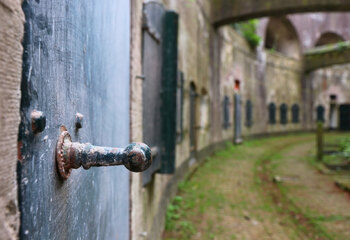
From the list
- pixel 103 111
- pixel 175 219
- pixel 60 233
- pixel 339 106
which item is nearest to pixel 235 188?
pixel 175 219

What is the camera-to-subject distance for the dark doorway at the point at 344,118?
21.8 m

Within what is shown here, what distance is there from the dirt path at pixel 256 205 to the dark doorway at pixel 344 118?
15407 mm

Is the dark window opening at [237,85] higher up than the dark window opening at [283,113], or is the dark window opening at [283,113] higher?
the dark window opening at [237,85]

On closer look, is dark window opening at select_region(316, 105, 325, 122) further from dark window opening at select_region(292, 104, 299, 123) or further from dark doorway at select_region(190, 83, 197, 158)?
dark doorway at select_region(190, 83, 197, 158)

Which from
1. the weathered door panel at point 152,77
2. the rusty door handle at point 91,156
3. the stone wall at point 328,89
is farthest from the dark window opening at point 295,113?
the rusty door handle at point 91,156

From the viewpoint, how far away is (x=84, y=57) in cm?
125

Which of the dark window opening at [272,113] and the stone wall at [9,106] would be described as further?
the dark window opening at [272,113]

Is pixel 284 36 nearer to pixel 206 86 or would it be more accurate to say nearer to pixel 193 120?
pixel 206 86

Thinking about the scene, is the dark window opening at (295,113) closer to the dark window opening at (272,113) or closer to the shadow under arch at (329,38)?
the dark window opening at (272,113)

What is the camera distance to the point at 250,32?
15211mm

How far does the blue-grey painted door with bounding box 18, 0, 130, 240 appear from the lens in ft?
2.61

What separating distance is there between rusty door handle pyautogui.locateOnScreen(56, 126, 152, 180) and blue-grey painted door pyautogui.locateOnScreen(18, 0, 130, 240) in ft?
0.10

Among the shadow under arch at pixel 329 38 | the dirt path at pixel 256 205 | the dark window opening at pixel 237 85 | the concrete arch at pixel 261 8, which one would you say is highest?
the shadow under arch at pixel 329 38

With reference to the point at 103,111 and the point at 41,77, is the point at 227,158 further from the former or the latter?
the point at 41,77
